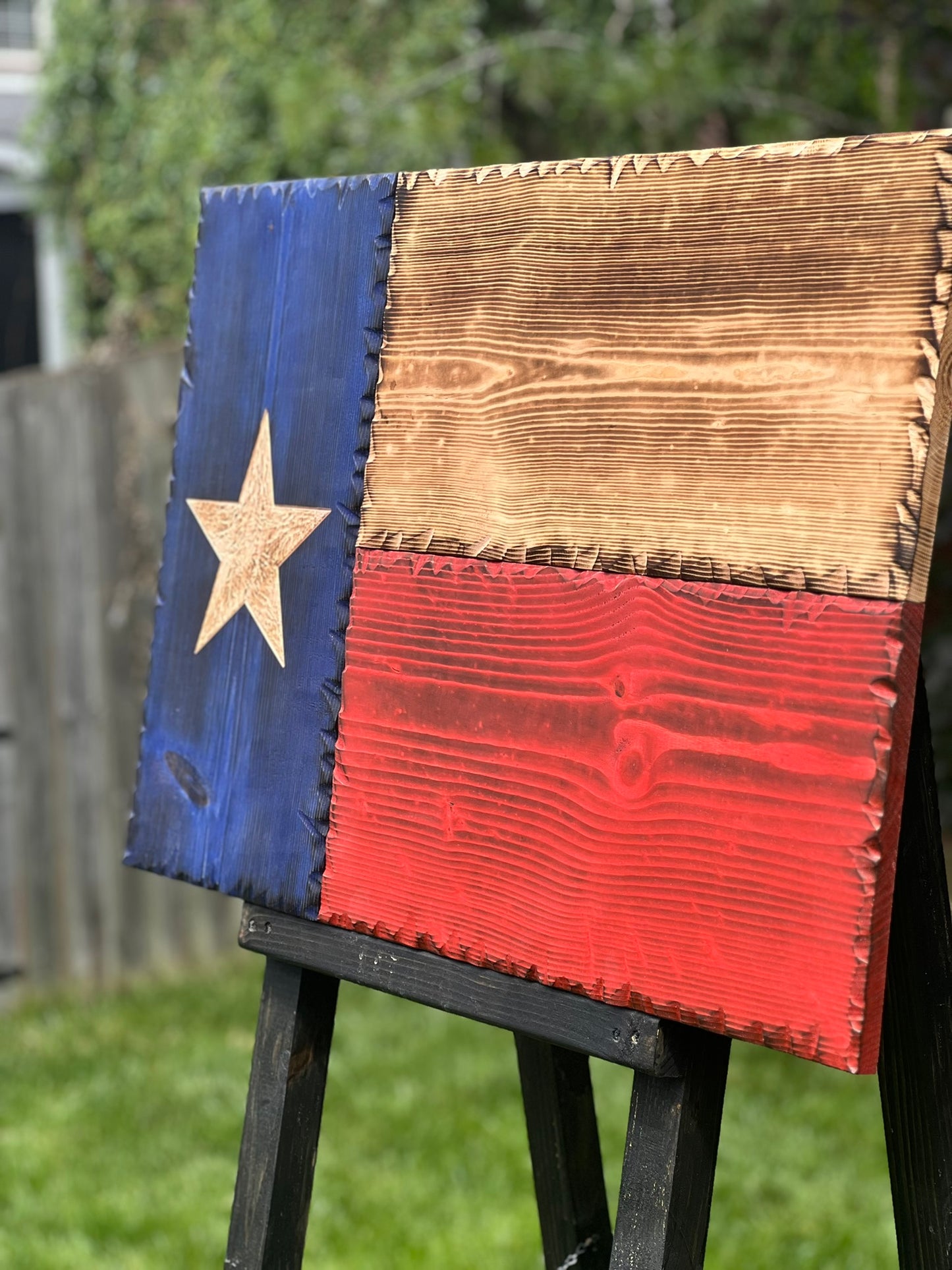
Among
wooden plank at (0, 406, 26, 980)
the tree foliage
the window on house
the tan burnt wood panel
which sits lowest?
wooden plank at (0, 406, 26, 980)

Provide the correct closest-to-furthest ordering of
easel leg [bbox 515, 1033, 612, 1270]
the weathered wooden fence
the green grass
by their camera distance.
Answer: easel leg [bbox 515, 1033, 612, 1270] < the green grass < the weathered wooden fence

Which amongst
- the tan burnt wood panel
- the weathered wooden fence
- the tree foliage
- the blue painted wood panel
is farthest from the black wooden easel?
the tree foliage

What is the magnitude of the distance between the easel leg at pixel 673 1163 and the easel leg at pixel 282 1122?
452 millimetres

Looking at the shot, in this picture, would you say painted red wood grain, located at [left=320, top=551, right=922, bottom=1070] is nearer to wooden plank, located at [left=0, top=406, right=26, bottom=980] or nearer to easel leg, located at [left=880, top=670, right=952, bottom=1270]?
easel leg, located at [left=880, top=670, right=952, bottom=1270]

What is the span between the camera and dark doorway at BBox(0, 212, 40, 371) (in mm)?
8359

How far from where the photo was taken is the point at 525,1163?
317 centimetres

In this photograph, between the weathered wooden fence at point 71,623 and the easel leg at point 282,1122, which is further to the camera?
the weathered wooden fence at point 71,623

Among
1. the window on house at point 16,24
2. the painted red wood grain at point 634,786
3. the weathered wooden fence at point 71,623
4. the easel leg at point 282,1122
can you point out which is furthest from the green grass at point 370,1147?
the window on house at point 16,24

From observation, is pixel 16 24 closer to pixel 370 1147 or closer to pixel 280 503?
pixel 370 1147

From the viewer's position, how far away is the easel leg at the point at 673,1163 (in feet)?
4.25

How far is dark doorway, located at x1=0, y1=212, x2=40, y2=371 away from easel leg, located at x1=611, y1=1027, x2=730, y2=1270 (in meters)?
7.85

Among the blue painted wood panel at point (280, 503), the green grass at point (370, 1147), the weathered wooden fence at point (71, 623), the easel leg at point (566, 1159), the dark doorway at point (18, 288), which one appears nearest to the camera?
the blue painted wood panel at point (280, 503)

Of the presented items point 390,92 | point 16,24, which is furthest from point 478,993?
point 16,24

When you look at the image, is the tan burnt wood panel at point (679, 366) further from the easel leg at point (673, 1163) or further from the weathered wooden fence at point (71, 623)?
the weathered wooden fence at point (71, 623)
